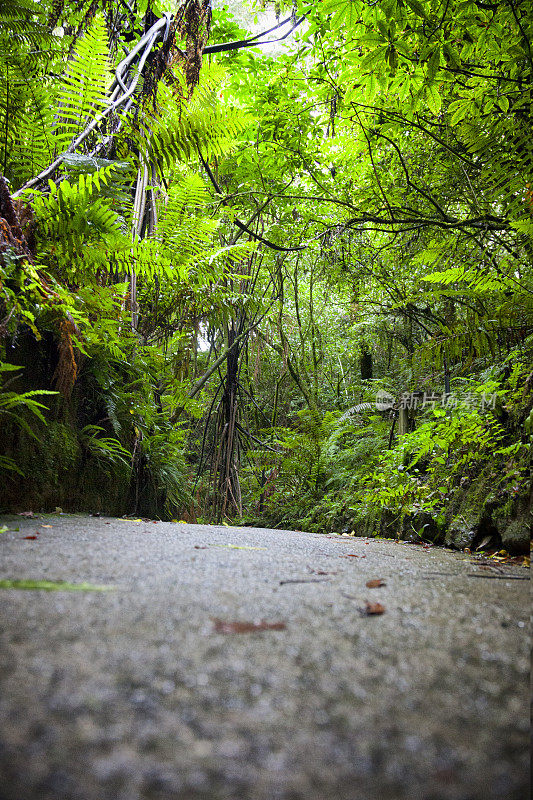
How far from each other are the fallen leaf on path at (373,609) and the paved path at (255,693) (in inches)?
0.7

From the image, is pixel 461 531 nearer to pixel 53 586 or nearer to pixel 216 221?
pixel 53 586

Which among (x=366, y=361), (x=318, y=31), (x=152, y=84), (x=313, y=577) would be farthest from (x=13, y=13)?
(x=366, y=361)

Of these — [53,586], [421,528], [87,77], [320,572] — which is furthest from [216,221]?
[53,586]

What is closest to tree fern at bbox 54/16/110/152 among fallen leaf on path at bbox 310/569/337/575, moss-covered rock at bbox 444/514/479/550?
fallen leaf on path at bbox 310/569/337/575

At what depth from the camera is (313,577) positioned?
1.17m

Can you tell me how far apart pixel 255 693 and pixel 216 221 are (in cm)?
359

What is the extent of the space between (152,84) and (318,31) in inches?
70.1

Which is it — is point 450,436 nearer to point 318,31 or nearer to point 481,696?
point 481,696

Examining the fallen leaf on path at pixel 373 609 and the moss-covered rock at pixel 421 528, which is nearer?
the fallen leaf on path at pixel 373 609

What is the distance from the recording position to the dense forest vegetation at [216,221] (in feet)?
7.14

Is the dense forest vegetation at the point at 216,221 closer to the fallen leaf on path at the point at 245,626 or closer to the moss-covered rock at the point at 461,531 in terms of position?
the moss-covered rock at the point at 461,531

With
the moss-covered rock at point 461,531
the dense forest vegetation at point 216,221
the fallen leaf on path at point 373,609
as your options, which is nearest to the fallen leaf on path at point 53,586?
the fallen leaf on path at point 373,609

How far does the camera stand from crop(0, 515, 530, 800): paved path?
0.40 meters

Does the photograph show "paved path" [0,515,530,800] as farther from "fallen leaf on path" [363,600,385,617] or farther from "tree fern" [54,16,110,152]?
"tree fern" [54,16,110,152]
